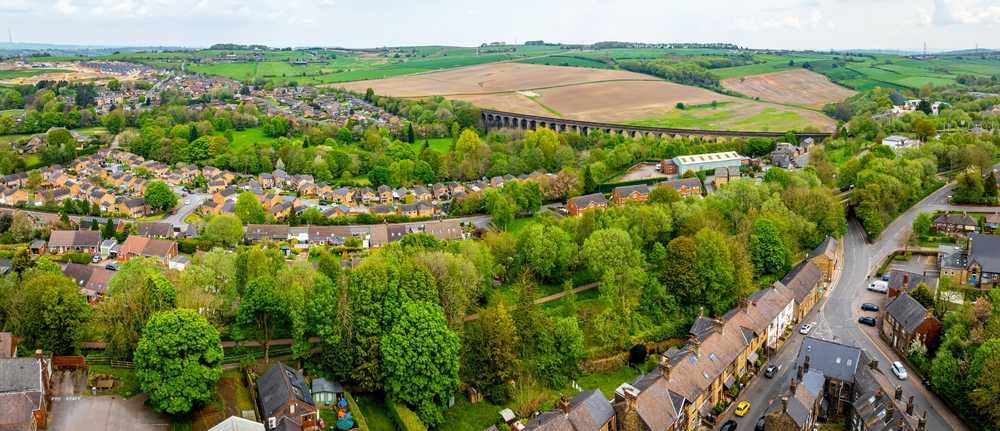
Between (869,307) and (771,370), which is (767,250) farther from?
(771,370)

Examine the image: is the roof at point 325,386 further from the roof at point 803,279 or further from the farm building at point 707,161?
the farm building at point 707,161

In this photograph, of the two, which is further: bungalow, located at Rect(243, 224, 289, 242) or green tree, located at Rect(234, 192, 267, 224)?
green tree, located at Rect(234, 192, 267, 224)

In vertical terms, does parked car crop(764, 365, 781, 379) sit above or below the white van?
below

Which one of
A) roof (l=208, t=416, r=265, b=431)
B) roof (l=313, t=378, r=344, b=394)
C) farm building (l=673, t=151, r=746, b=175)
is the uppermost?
farm building (l=673, t=151, r=746, b=175)

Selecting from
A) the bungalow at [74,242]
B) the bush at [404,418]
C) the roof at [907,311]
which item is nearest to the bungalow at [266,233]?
the bungalow at [74,242]

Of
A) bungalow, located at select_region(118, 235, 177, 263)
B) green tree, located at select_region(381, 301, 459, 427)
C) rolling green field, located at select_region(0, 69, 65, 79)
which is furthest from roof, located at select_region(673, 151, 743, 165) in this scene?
rolling green field, located at select_region(0, 69, 65, 79)

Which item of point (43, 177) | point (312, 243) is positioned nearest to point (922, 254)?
point (312, 243)

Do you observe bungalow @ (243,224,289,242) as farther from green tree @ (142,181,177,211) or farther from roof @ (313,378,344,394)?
roof @ (313,378,344,394)
